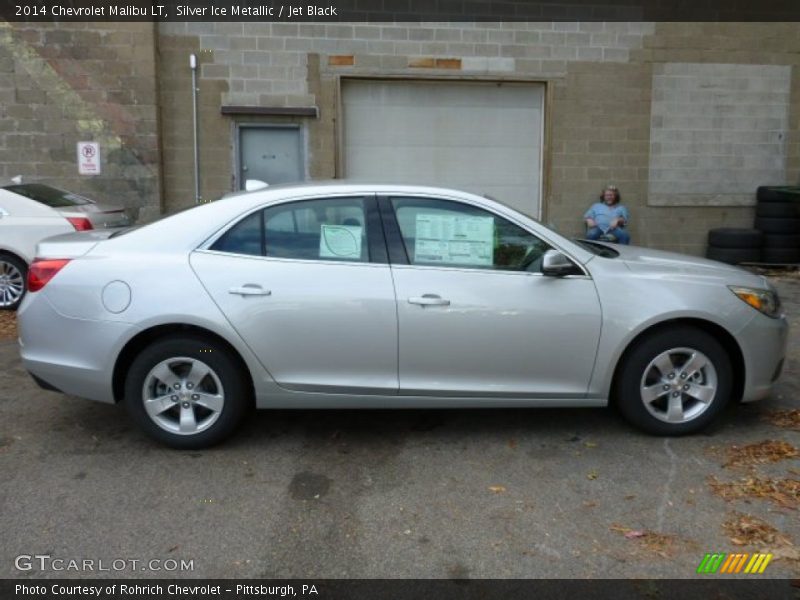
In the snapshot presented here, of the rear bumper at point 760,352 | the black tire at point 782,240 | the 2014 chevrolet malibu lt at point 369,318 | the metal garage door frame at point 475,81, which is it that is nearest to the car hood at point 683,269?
the 2014 chevrolet malibu lt at point 369,318

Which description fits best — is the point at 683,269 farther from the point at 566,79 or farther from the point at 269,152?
the point at 269,152

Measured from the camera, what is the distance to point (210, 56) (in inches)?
427

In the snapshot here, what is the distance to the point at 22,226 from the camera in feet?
26.8

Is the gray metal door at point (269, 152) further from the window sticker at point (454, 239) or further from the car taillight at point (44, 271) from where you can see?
the window sticker at point (454, 239)

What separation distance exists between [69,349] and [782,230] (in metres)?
10.8

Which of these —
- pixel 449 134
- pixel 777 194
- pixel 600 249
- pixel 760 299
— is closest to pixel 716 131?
pixel 777 194

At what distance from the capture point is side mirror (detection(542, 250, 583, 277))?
4273 millimetres

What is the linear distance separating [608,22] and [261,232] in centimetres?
902

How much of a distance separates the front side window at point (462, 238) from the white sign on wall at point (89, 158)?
7.70m

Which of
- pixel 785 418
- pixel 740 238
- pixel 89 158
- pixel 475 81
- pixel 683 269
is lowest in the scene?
pixel 785 418

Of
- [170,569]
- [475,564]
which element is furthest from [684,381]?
[170,569]

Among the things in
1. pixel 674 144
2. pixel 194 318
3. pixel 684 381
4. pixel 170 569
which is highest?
pixel 674 144

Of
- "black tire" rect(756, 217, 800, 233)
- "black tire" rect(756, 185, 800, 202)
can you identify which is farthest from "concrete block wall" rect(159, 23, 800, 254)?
"black tire" rect(756, 217, 800, 233)

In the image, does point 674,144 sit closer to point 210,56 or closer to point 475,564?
point 210,56
